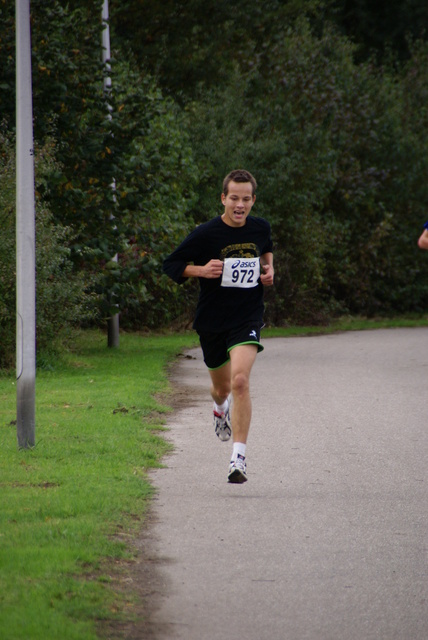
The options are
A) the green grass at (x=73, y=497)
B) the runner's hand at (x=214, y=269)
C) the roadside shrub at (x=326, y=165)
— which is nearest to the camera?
the green grass at (x=73, y=497)

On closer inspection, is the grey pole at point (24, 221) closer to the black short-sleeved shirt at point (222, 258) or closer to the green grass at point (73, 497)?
the green grass at point (73, 497)

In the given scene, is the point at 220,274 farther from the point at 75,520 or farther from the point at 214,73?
the point at 214,73

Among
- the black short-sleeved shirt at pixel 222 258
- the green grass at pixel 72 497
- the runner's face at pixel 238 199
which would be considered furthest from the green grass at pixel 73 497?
the runner's face at pixel 238 199

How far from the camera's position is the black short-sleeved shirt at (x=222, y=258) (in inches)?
306

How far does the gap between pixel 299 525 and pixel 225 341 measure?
77.3 inches

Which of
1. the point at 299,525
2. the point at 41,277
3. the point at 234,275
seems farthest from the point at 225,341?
the point at 41,277

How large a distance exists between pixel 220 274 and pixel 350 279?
26166mm

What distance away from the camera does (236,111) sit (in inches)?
1126

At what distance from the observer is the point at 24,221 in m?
8.68

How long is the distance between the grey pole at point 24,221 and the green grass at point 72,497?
0.56 meters

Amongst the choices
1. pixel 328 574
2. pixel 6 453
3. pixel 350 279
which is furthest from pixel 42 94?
pixel 350 279

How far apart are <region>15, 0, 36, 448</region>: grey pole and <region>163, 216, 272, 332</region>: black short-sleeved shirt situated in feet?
4.22

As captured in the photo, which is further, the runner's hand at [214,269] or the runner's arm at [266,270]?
the runner's arm at [266,270]

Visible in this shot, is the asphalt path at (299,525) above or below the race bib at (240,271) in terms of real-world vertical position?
below
